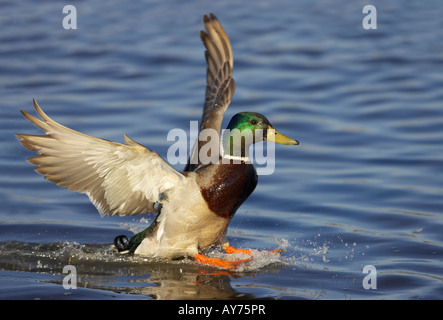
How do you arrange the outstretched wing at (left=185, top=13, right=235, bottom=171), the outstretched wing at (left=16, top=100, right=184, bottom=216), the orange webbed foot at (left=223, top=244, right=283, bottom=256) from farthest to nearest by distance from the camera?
1. the outstretched wing at (left=185, top=13, right=235, bottom=171)
2. the orange webbed foot at (left=223, top=244, right=283, bottom=256)
3. the outstretched wing at (left=16, top=100, right=184, bottom=216)

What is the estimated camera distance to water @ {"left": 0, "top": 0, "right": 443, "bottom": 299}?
5.62 metres

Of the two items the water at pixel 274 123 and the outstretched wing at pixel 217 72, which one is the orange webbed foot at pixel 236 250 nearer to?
the water at pixel 274 123

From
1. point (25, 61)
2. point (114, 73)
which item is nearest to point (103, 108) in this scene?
point (114, 73)

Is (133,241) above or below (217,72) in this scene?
below

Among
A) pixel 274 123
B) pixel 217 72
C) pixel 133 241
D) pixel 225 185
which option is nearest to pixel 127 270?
pixel 133 241

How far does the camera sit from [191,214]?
5.62 m

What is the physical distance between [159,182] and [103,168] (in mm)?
411

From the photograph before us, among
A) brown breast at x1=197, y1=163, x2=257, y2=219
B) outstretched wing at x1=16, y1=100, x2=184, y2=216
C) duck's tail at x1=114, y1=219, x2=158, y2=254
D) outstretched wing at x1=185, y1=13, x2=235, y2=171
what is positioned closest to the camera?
outstretched wing at x1=16, y1=100, x2=184, y2=216

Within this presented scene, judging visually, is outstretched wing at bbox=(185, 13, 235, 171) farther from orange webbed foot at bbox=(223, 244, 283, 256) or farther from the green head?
orange webbed foot at bbox=(223, 244, 283, 256)

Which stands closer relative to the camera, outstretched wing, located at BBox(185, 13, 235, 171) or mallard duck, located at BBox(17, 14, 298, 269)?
mallard duck, located at BBox(17, 14, 298, 269)

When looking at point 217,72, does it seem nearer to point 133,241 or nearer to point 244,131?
point 244,131

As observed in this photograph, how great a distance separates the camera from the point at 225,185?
5.63 m

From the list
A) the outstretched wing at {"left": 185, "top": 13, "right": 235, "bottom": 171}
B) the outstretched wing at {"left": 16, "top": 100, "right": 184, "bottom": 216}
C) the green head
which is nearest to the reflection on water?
the outstretched wing at {"left": 16, "top": 100, "right": 184, "bottom": 216}

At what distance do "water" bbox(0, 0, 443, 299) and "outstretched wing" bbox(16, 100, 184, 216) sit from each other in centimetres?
54
